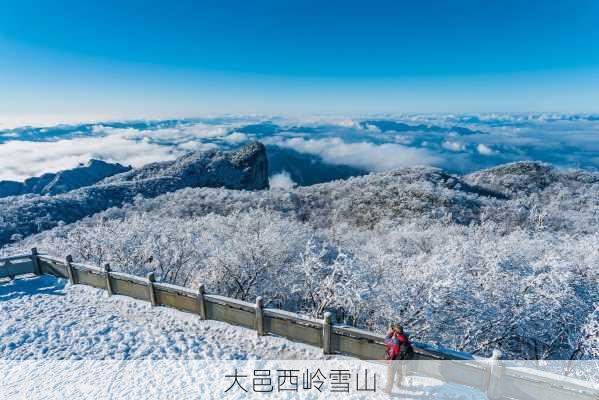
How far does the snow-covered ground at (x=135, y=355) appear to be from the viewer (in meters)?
9.12

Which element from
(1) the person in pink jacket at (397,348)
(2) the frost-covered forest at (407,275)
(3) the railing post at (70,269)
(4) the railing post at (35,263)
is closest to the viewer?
(1) the person in pink jacket at (397,348)

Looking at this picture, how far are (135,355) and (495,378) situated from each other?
11453 millimetres

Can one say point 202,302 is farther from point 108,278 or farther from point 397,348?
point 397,348

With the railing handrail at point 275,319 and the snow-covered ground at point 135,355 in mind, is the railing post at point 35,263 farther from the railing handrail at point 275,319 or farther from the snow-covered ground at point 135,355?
the snow-covered ground at point 135,355

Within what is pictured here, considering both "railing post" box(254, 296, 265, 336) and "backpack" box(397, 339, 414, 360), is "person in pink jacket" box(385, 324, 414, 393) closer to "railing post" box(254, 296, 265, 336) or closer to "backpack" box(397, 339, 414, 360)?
"backpack" box(397, 339, 414, 360)

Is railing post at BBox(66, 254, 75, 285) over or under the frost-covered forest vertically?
over

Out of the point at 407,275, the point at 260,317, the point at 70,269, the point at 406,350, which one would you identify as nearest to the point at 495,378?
the point at 406,350

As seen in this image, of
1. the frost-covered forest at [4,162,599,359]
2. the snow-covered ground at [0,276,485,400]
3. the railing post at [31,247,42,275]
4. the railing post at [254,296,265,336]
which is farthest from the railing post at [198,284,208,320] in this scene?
the railing post at [31,247,42,275]

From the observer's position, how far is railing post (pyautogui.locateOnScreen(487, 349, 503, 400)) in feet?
26.9

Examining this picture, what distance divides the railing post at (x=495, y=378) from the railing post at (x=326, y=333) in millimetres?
4696

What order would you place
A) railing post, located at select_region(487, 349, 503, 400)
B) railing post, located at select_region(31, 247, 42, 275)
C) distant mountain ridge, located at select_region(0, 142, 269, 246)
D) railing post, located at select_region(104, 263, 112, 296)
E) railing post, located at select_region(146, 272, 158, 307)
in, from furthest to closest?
distant mountain ridge, located at select_region(0, 142, 269, 246) < railing post, located at select_region(31, 247, 42, 275) < railing post, located at select_region(104, 263, 112, 296) < railing post, located at select_region(146, 272, 158, 307) < railing post, located at select_region(487, 349, 503, 400)

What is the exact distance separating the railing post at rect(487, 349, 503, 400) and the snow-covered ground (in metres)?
0.36

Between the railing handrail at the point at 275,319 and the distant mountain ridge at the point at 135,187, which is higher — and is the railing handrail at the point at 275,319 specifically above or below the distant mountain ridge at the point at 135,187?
above

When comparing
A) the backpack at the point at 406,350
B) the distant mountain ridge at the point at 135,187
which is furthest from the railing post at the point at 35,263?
the distant mountain ridge at the point at 135,187
